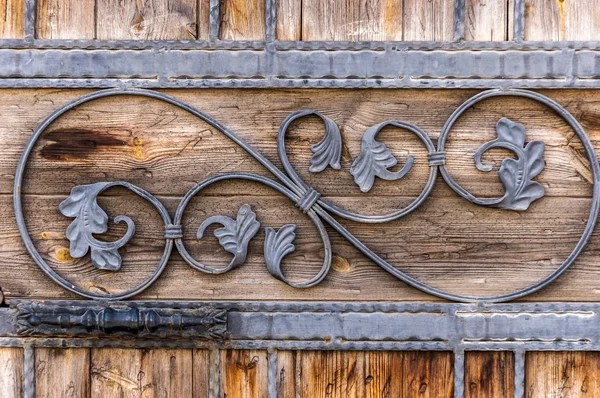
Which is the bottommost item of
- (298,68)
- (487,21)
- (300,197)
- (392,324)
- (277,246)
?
(392,324)

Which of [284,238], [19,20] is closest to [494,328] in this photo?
[284,238]

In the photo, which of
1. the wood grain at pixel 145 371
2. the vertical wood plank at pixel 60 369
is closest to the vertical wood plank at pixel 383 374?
the wood grain at pixel 145 371

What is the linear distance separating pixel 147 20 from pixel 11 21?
286 millimetres

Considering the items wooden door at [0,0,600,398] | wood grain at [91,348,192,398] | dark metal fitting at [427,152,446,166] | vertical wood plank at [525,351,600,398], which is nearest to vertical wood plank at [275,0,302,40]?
wooden door at [0,0,600,398]

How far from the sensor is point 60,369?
50.3 inches

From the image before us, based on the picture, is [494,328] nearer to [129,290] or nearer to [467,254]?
[467,254]

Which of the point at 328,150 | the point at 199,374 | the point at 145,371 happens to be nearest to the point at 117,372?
the point at 145,371

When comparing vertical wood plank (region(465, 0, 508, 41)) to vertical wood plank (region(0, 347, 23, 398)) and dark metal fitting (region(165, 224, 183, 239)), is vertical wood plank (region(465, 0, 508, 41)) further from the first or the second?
vertical wood plank (region(0, 347, 23, 398))

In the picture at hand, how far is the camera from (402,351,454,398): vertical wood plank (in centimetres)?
126

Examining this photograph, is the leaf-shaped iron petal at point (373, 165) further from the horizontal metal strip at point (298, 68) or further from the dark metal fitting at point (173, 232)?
the dark metal fitting at point (173, 232)

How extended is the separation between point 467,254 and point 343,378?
369 millimetres

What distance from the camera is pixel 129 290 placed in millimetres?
1265

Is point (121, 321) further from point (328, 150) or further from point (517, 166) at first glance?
point (517, 166)

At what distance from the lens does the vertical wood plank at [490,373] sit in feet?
4.12
